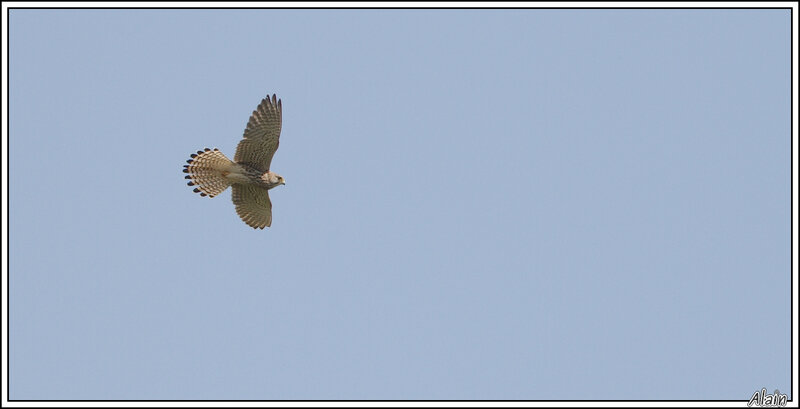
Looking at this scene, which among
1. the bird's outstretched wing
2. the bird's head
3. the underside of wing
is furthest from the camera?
the underside of wing

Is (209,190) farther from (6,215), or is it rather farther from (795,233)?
(795,233)

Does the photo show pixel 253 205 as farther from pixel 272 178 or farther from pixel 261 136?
pixel 261 136

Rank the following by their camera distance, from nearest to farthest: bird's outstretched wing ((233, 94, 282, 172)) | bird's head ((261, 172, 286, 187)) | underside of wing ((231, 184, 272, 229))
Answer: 1. bird's outstretched wing ((233, 94, 282, 172))
2. bird's head ((261, 172, 286, 187))
3. underside of wing ((231, 184, 272, 229))

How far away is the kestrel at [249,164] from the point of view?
17.6 m

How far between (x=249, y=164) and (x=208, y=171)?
569 mm

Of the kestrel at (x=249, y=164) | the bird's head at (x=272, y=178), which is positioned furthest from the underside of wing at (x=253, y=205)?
the bird's head at (x=272, y=178)

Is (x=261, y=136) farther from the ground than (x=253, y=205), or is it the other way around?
(x=261, y=136)

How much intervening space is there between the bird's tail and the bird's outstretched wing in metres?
0.21

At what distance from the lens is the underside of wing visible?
61.1ft

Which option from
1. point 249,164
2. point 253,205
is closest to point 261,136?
point 249,164

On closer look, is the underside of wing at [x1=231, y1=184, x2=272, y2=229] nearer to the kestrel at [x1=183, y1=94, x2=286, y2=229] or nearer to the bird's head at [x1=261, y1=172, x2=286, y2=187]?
the kestrel at [x1=183, y1=94, x2=286, y2=229]

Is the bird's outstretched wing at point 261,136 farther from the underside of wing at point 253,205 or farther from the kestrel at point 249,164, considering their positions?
the underside of wing at point 253,205

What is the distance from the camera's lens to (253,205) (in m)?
18.9

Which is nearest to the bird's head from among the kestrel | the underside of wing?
the kestrel
